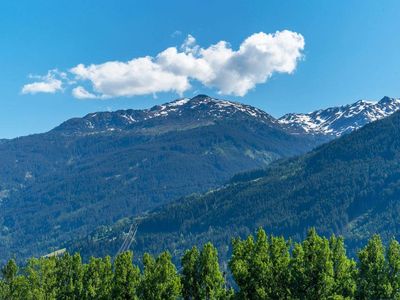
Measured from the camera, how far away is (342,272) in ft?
279

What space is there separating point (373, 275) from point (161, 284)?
34.0 meters

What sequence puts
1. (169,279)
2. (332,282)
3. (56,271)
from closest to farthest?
1. (332,282)
2. (169,279)
3. (56,271)

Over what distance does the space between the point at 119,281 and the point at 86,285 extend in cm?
1920

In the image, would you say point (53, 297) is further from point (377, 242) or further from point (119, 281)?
point (377, 242)

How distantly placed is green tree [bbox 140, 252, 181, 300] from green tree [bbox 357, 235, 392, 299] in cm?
2967

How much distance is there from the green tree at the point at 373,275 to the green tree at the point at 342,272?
4.69ft

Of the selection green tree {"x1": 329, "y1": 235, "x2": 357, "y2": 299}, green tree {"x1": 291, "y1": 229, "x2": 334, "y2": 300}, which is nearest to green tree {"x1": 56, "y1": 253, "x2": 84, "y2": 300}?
green tree {"x1": 291, "y1": 229, "x2": 334, "y2": 300}

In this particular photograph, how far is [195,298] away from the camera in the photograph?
309 feet

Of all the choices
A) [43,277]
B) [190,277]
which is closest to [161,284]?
[190,277]

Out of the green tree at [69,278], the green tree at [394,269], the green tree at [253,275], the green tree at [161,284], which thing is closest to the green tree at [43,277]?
the green tree at [69,278]

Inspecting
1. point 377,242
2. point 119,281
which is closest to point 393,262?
point 377,242

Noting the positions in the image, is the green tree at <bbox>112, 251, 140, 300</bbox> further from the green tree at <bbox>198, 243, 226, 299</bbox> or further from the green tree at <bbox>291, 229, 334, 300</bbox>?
the green tree at <bbox>291, 229, 334, 300</bbox>

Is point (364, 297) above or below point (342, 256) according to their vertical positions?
below

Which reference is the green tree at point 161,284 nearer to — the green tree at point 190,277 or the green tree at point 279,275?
the green tree at point 190,277
